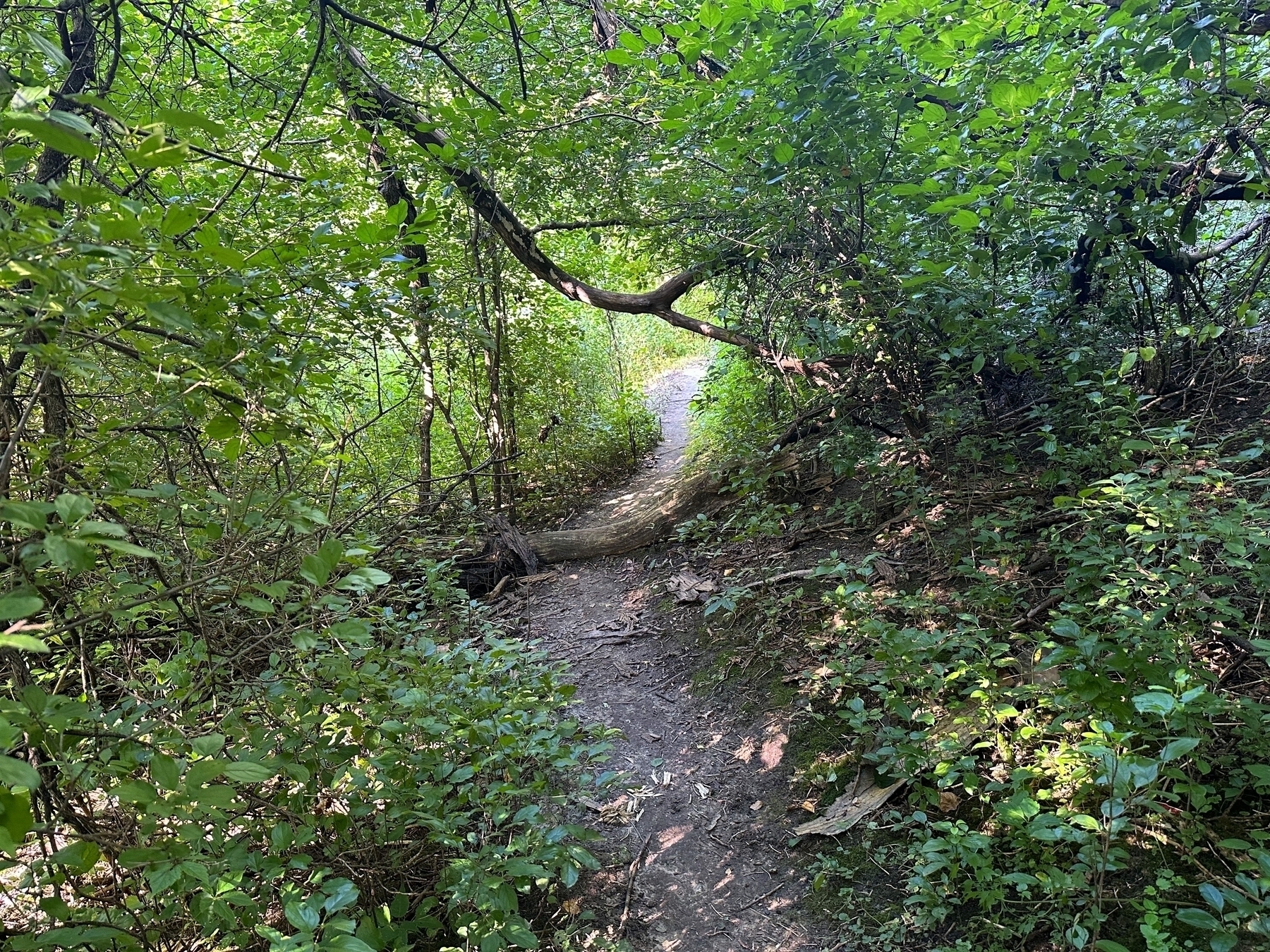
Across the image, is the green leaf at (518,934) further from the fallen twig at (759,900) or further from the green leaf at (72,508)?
the green leaf at (72,508)

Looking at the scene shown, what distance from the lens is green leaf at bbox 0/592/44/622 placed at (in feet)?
3.10

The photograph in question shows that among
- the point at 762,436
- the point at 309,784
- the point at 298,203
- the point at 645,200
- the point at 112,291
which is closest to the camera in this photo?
the point at 112,291

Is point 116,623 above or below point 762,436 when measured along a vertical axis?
above

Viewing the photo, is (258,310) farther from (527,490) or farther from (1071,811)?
(527,490)

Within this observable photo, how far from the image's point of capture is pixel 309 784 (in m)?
1.96

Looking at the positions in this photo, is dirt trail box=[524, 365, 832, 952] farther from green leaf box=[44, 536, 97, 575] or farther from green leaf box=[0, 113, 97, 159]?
green leaf box=[0, 113, 97, 159]


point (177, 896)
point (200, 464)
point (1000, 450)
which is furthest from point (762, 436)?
point (177, 896)

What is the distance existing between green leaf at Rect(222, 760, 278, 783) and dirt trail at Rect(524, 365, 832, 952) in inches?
58.1

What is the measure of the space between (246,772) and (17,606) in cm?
54

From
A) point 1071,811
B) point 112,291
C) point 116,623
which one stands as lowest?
point 1071,811

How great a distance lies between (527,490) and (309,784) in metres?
6.09

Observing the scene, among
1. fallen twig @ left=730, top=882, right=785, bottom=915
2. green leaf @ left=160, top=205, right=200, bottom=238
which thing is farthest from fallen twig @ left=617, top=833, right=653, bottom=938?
green leaf @ left=160, top=205, right=200, bottom=238

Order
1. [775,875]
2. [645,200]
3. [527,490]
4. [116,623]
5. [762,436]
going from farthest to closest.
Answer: [527,490], [762,436], [645,200], [775,875], [116,623]

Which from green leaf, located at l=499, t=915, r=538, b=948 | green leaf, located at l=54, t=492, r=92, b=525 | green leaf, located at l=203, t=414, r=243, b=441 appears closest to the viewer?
green leaf, located at l=54, t=492, r=92, b=525
